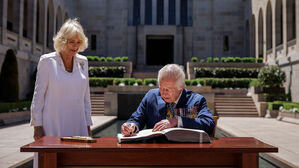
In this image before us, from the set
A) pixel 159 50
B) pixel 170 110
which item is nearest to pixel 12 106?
pixel 170 110

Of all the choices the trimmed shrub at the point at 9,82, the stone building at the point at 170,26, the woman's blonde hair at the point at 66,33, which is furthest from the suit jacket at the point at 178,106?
the stone building at the point at 170,26

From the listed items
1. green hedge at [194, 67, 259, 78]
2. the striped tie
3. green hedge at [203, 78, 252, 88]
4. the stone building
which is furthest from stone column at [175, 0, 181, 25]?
the striped tie

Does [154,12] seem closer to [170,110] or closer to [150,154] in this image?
[170,110]

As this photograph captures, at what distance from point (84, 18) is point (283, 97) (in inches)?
1029

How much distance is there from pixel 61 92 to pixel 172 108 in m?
1.31

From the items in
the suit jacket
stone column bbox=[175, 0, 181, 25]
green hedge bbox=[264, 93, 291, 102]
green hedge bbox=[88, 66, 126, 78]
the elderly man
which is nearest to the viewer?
the elderly man

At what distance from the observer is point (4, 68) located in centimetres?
1691

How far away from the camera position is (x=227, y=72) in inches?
1043

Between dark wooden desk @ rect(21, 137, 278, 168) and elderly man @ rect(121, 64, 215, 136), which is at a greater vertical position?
elderly man @ rect(121, 64, 215, 136)

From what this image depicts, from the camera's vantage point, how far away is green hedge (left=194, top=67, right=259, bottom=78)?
2648 centimetres

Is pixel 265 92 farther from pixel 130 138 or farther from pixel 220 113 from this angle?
pixel 130 138

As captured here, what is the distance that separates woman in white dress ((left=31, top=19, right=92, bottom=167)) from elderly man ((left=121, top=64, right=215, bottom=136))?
2.39ft

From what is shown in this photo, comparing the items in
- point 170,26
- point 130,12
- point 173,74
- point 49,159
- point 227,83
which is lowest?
point 49,159

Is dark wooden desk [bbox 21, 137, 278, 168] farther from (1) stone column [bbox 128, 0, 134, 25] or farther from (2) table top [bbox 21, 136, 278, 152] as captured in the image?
(1) stone column [bbox 128, 0, 134, 25]
